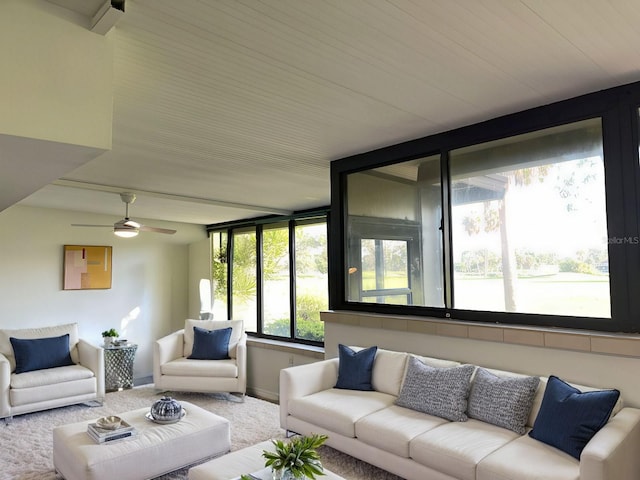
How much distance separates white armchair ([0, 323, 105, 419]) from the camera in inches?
177

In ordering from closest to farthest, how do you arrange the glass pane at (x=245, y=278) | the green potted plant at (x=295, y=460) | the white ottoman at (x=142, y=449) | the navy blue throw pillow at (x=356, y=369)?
the green potted plant at (x=295, y=460) → the white ottoman at (x=142, y=449) → the navy blue throw pillow at (x=356, y=369) → the glass pane at (x=245, y=278)

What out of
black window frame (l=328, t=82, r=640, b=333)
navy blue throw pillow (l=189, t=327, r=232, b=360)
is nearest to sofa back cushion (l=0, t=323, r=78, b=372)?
navy blue throw pillow (l=189, t=327, r=232, b=360)

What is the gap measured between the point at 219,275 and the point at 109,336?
6.47ft

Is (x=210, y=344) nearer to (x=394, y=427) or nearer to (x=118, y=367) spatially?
(x=118, y=367)

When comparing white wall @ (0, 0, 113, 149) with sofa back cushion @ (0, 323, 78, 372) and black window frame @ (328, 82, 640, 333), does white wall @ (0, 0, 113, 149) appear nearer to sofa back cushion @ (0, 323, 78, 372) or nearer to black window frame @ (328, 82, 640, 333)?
black window frame @ (328, 82, 640, 333)

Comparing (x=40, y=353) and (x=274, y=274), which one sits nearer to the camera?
(x=40, y=353)

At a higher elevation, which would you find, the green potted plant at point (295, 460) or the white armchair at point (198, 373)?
the green potted plant at point (295, 460)

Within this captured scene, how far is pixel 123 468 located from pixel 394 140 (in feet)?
10.1

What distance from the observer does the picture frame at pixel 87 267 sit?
246 inches

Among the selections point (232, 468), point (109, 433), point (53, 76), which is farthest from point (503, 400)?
point (53, 76)

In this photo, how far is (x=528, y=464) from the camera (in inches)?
89.1

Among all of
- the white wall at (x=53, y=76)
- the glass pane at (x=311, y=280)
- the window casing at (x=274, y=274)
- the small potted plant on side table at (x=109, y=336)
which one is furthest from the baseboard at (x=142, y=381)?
the white wall at (x=53, y=76)

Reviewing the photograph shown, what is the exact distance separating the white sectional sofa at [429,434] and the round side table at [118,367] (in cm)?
345

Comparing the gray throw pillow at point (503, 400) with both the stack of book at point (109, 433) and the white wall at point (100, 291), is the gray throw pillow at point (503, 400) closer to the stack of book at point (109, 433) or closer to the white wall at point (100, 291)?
the stack of book at point (109, 433)
